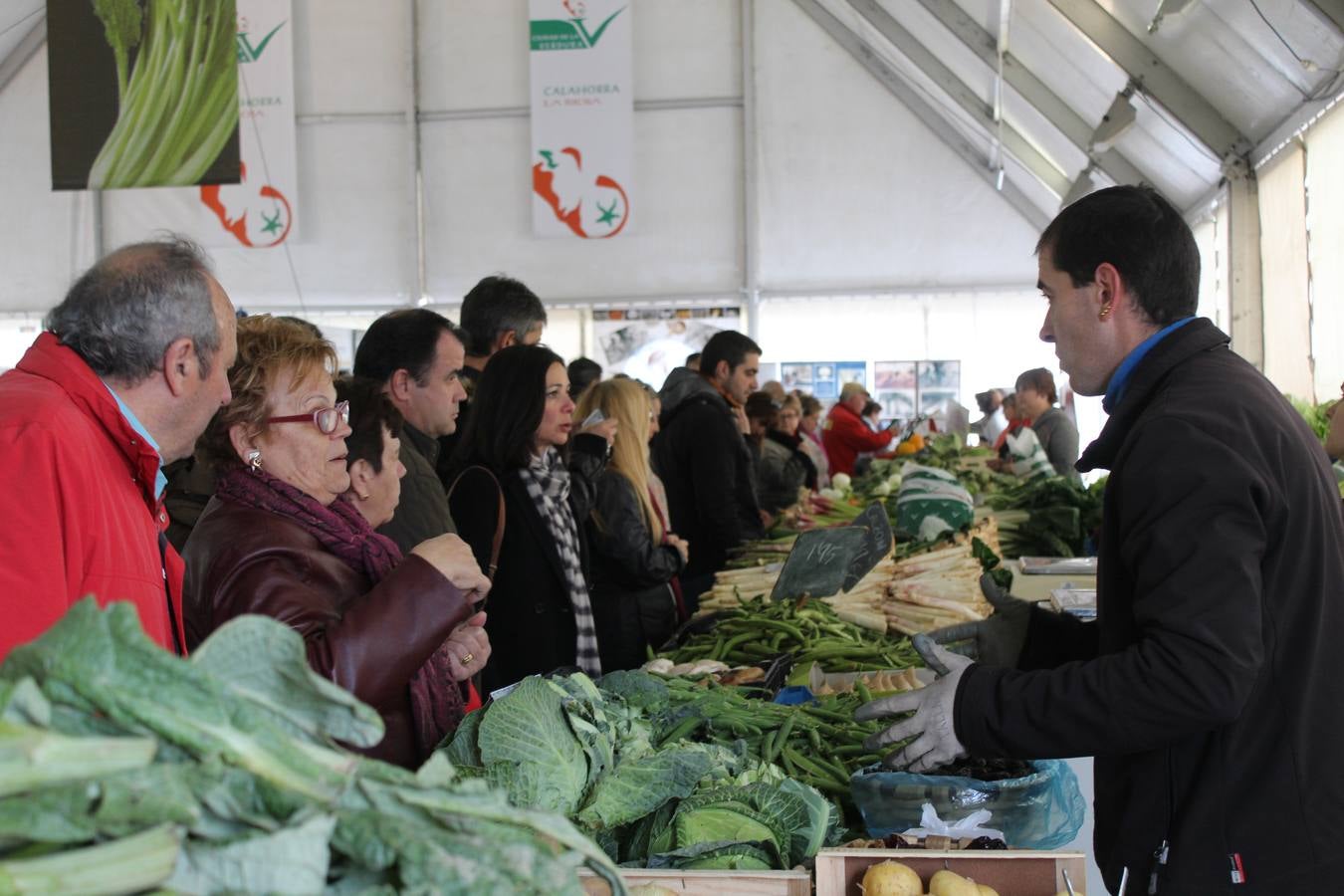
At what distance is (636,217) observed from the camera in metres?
16.7

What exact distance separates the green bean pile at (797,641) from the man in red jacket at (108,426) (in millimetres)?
2243

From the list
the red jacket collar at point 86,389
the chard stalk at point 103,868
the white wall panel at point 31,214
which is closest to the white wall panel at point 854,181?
the white wall panel at point 31,214

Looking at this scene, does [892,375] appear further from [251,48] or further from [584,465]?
[584,465]

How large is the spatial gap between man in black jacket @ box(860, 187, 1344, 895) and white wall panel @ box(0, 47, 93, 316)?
1816 centimetres

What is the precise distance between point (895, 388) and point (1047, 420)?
26.8 ft

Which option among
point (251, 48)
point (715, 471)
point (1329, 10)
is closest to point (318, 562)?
point (715, 471)

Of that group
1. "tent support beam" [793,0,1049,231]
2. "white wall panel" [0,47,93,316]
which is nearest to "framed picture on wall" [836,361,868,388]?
"tent support beam" [793,0,1049,231]

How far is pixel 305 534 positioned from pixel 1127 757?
155cm

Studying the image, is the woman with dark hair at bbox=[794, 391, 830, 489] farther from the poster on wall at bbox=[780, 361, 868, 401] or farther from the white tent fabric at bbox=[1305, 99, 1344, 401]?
the white tent fabric at bbox=[1305, 99, 1344, 401]

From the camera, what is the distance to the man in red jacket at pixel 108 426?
1817 millimetres

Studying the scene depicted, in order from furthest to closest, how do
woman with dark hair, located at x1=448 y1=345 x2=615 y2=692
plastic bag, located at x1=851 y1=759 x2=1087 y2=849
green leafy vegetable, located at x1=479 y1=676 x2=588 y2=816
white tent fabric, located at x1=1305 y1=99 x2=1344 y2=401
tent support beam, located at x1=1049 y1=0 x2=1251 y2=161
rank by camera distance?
1. tent support beam, located at x1=1049 y1=0 x2=1251 y2=161
2. white tent fabric, located at x1=1305 y1=99 x2=1344 y2=401
3. woman with dark hair, located at x1=448 y1=345 x2=615 y2=692
4. plastic bag, located at x1=851 y1=759 x2=1087 y2=849
5. green leafy vegetable, located at x1=479 y1=676 x2=588 y2=816

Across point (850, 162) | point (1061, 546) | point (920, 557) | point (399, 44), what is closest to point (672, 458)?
point (920, 557)

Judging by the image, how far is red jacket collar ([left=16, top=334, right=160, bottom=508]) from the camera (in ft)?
6.46

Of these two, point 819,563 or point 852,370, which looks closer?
point 819,563
